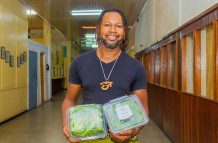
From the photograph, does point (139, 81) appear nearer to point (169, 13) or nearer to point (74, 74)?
point (74, 74)

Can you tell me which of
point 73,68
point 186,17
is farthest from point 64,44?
point 73,68

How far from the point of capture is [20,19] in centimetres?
750

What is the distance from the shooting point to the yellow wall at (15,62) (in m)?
6.12

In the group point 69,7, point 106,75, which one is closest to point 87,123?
point 106,75

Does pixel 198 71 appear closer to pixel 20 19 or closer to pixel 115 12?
pixel 115 12

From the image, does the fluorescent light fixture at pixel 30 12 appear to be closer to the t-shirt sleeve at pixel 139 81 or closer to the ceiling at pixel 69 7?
the ceiling at pixel 69 7

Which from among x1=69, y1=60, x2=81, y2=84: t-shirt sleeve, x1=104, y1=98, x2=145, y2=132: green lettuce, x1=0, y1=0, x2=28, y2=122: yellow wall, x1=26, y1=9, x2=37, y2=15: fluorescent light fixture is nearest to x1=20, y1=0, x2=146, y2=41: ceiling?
x1=26, y1=9, x2=37, y2=15: fluorescent light fixture

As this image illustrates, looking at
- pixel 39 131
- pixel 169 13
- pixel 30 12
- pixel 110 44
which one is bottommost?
pixel 39 131

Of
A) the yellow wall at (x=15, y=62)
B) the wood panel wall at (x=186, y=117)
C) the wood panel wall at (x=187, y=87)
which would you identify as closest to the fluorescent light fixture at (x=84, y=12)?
the yellow wall at (x=15, y=62)

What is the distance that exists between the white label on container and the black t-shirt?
178 mm

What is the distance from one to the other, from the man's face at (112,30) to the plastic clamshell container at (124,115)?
0.32 metres

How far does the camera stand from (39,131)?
5.53 m

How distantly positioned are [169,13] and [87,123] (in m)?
4.27

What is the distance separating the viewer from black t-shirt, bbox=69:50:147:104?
4.24ft
